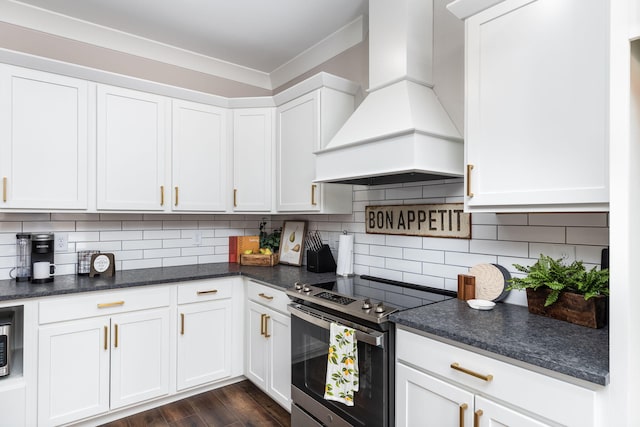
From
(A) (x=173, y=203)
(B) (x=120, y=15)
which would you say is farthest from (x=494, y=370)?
(B) (x=120, y=15)

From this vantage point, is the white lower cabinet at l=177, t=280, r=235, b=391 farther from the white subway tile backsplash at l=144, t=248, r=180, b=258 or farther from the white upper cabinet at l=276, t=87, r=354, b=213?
the white upper cabinet at l=276, t=87, r=354, b=213

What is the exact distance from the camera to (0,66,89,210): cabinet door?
226 cm

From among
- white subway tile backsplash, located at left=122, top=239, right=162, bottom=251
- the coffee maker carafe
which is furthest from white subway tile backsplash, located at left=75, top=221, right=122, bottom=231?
the coffee maker carafe

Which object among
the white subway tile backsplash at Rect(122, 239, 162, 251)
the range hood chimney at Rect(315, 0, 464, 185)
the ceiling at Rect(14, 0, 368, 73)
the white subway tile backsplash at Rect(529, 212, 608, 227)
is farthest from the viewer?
the white subway tile backsplash at Rect(122, 239, 162, 251)

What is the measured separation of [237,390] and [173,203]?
4.91 ft

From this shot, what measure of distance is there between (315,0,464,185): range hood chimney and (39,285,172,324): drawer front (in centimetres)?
137

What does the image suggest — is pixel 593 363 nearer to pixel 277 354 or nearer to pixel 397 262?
pixel 397 262

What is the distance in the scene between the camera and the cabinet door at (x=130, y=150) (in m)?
2.58

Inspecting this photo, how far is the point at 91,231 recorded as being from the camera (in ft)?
9.25

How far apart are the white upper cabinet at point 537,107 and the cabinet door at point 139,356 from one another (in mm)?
2132

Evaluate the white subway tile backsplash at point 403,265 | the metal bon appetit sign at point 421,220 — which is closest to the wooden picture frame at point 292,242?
the metal bon appetit sign at point 421,220

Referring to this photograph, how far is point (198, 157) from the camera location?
118 inches

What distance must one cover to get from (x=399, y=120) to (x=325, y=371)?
1.37m

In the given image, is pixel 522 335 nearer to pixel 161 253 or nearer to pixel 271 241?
pixel 271 241
